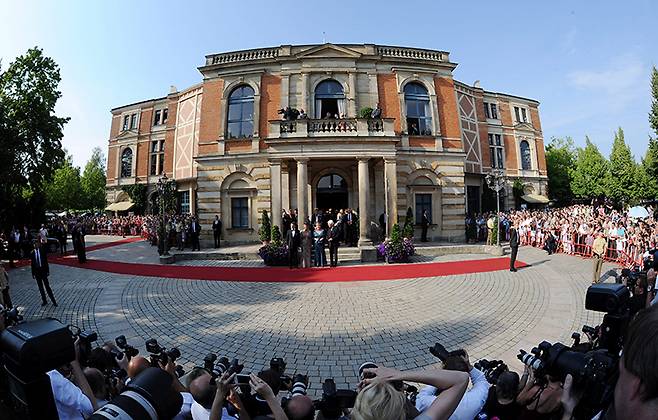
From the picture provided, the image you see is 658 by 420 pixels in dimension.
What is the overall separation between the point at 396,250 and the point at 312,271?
4.13 metres

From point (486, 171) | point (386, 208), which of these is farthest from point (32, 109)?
point (486, 171)

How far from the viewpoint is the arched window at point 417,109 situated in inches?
762

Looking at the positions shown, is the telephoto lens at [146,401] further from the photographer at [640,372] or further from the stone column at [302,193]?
the stone column at [302,193]

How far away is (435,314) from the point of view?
6855 mm

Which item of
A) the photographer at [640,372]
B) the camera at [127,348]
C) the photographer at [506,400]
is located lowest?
the photographer at [506,400]

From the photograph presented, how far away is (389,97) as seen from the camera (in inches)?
748

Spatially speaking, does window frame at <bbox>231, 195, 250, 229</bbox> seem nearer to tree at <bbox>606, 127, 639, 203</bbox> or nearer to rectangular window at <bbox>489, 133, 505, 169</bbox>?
rectangular window at <bbox>489, 133, 505, 169</bbox>

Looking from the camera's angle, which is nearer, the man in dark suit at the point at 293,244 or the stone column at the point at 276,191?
the man in dark suit at the point at 293,244

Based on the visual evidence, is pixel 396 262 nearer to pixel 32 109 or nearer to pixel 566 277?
pixel 566 277

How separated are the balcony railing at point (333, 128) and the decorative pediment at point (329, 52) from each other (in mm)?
5234

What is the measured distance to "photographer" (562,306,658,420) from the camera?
2.84ft

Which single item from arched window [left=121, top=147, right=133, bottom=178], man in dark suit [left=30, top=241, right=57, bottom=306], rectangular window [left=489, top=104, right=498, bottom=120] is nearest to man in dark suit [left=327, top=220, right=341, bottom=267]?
man in dark suit [left=30, top=241, right=57, bottom=306]

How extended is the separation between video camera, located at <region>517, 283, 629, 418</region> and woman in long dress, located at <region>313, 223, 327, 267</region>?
10426 mm

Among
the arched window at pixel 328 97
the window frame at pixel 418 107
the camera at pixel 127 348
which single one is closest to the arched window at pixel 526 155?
the window frame at pixel 418 107
